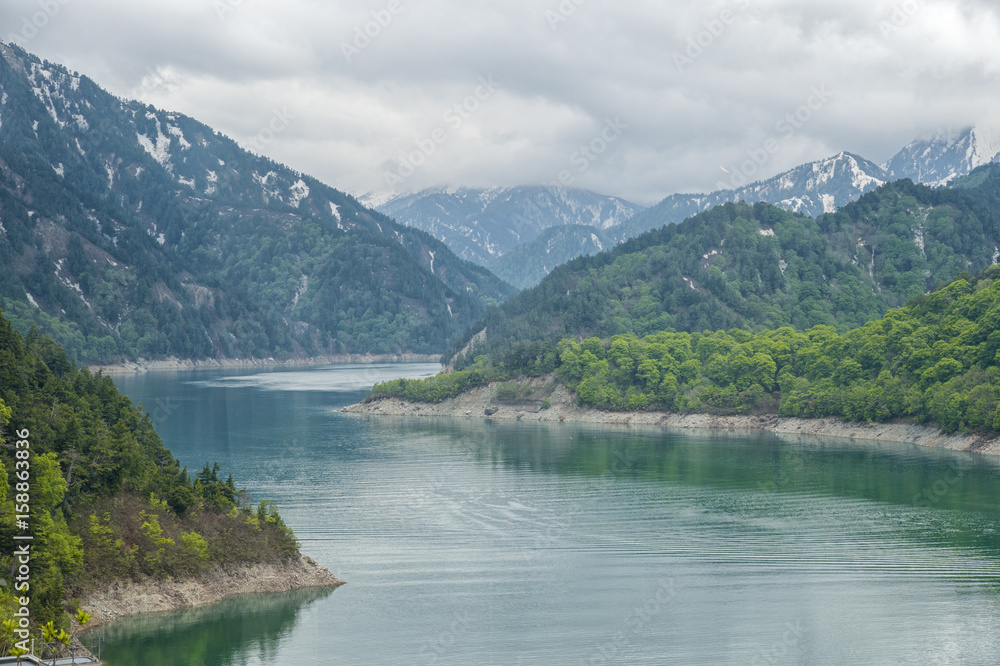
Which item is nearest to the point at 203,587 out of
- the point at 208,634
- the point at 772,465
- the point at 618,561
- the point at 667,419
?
the point at 208,634

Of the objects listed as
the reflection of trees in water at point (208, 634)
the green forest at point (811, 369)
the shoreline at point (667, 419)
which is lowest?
the reflection of trees in water at point (208, 634)

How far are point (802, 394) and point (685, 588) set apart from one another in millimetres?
89472

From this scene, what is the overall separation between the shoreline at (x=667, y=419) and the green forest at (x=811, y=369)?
1291 millimetres

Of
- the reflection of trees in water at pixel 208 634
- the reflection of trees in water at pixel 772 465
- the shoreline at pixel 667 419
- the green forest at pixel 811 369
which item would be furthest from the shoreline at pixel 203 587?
the green forest at pixel 811 369

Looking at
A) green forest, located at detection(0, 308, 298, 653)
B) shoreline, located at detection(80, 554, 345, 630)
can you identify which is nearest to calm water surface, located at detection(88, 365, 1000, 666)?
shoreline, located at detection(80, 554, 345, 630)

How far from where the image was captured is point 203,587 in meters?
55.4

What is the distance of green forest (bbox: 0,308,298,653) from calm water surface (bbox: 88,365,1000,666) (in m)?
3.24

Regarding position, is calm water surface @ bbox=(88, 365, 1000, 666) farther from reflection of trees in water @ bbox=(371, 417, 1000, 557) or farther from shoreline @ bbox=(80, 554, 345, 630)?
shoreline @ bbox=(80, 554, 345, 630)

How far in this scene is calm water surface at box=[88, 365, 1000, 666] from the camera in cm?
5003

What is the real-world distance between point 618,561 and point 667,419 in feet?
297

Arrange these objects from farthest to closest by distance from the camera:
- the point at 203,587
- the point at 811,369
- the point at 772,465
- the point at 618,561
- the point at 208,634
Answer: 1. the point at 811,369
2. the point at 772,465
3. the point at 618,561
4. the point at 203,587
5. the point at 208,634

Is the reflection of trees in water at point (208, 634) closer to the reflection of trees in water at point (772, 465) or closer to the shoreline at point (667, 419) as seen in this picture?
the reflection of trees in water at point (772, 465)

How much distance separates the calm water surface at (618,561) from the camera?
50031mm

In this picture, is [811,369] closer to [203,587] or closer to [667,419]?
[667,419]
